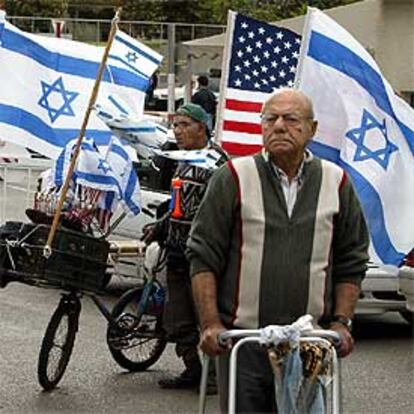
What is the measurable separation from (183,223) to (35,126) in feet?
5.98

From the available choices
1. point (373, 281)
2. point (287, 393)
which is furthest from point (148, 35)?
point (287, 393)

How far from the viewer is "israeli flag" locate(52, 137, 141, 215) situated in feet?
29.1

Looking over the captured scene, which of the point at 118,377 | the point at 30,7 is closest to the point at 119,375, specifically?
the point at 118,377

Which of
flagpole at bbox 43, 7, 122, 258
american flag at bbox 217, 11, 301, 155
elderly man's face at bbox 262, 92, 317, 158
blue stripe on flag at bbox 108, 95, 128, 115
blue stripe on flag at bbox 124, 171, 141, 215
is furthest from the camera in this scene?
blue stripe on flag at bbox 108, 95, 128, 115

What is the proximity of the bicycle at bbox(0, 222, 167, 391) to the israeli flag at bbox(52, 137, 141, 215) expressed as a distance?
88 cm

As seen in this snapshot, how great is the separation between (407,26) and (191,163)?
48.5 feet

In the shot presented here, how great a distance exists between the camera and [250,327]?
474 centimetres

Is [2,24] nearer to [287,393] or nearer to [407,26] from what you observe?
[287,393]

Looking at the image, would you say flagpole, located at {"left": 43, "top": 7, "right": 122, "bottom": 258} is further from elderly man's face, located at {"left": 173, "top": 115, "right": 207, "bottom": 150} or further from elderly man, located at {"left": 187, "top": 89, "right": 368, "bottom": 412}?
elderly man, located at {"left": 187, "top": 89, "right": 368, "bottom": 412}

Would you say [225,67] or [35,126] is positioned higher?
[225,67]

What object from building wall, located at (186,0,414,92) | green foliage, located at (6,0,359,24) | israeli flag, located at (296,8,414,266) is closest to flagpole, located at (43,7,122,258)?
israeli flag, located at (296,8,414,266)

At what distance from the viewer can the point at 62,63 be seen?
9156 millimetres

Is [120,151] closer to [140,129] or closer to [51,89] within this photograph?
[51,89]

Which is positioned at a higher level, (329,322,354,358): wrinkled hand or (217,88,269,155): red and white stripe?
(217,88,269,155): red and white stripe
